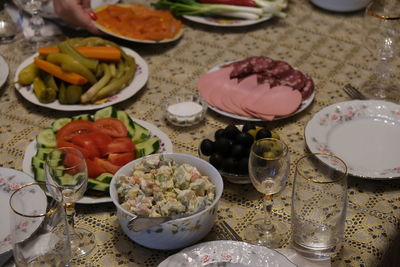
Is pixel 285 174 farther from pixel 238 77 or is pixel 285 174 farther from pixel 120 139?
pixel 238 77

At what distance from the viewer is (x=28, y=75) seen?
1.76 meters

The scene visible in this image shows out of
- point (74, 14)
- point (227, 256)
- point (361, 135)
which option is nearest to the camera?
point (227, 256)

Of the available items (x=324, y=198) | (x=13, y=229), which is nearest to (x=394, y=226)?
(x=324, y=198)

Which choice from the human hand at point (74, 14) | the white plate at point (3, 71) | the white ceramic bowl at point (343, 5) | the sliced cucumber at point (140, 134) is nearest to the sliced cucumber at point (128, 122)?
the sliced cucumber at point (140, 134)

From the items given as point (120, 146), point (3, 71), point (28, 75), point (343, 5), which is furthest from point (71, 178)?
point (343, 5)

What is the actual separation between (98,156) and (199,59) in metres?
0.70

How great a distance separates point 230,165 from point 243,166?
3cm

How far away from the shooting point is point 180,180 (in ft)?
4.07

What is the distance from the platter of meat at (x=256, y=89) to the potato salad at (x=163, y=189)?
404mm

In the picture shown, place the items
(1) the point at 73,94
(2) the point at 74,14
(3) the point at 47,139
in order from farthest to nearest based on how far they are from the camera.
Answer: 1. (2) the point at 74,14
2. (1) the point at 73,94
3. (3) the point at 47,139

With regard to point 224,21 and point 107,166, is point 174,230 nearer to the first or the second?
point 107,166

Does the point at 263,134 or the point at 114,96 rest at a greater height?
the point at 263,134

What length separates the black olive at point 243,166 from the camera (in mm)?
1346

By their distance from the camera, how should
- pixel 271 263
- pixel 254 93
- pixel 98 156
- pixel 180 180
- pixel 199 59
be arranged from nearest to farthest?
pixel 271 263
pixel 180 180
pixel 98 156
pixel 254 93
pixel 199 59
